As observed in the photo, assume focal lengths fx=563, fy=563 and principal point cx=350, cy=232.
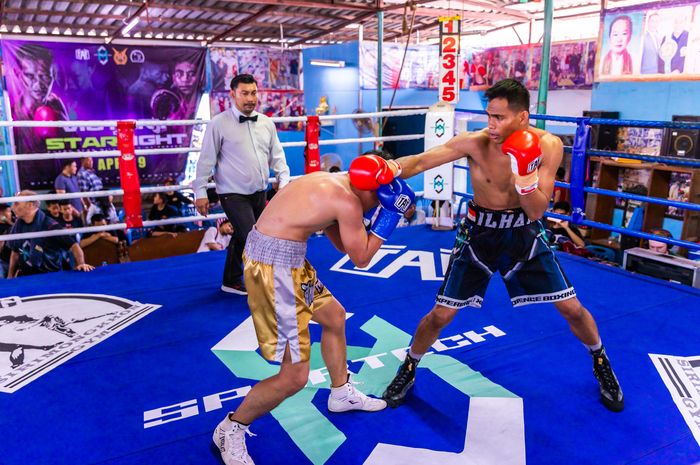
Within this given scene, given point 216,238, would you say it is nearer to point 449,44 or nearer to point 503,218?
point 449,44

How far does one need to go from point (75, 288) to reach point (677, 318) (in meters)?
3.63

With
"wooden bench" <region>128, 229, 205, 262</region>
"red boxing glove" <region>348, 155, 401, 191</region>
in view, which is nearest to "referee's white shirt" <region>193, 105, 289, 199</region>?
"wooden bench" <region>128, 229, 205, 262</region>

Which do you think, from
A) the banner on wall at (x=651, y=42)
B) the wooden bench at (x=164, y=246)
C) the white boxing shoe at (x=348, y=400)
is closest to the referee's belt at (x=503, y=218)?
the white boxing shoe at (x=348, y=400)

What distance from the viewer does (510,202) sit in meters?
2.26

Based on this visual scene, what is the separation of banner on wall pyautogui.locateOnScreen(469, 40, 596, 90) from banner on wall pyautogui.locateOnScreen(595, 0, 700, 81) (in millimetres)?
3110

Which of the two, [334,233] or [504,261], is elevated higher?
[334,233]

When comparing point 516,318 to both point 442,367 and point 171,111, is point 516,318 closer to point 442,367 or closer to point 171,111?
point 442,367

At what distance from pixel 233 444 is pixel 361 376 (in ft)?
2.56

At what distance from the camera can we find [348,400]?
2.19m

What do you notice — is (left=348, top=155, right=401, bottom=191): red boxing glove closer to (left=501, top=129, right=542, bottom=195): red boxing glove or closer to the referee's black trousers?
(left=501, top=129, right=542, bottom=195): red boxing glove

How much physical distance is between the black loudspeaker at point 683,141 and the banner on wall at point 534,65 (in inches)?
161

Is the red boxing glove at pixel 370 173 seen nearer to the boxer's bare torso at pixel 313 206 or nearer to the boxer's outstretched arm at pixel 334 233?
the boxer's bare torso at pixel 313 206

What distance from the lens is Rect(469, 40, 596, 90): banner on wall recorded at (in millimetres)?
10000

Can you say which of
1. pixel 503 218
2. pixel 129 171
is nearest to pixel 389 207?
pixel 503 218
